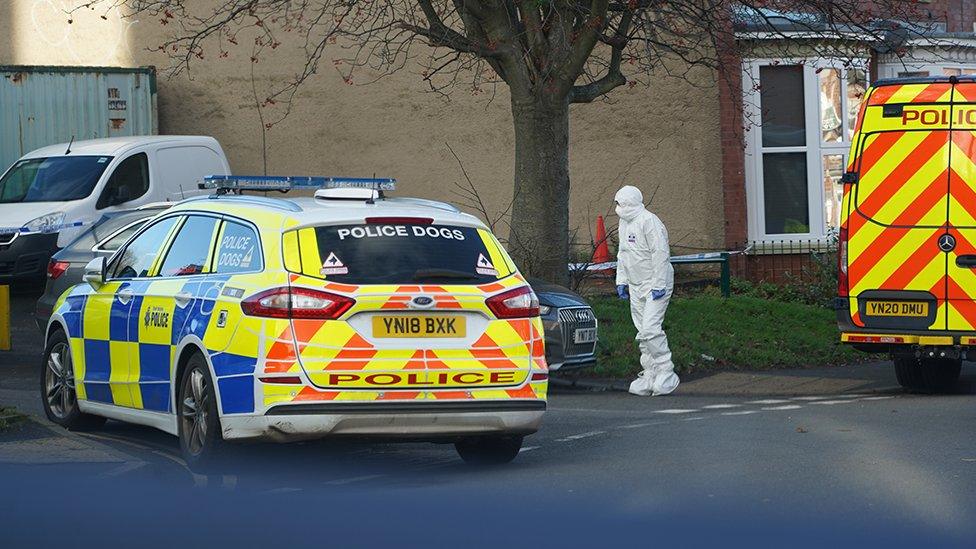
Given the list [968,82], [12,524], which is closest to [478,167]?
[968,82]

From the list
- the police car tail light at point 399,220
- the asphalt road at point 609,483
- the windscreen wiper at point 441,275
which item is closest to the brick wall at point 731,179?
the asphalt road at point 609,483

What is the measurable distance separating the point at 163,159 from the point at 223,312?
12.1 meters

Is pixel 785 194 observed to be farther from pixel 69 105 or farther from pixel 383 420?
pixel 383 420

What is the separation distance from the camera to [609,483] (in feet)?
27.4

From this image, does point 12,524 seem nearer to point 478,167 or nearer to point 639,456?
point 639,456

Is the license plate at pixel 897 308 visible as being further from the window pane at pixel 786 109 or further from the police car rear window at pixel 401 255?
the window pane at pixel 786 109

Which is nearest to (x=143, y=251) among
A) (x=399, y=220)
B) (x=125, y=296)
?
(x=125, y=296)

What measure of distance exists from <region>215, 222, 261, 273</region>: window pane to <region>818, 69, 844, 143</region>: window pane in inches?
573

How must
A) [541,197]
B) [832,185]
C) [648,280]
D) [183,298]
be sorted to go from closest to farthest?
[183,298] < [648,280] < [541,197] < [832,185]

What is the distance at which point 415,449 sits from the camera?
10102mm

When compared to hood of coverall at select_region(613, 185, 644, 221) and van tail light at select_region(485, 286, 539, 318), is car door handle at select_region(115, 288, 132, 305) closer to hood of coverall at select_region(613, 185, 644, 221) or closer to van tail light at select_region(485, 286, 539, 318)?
van tail light at select_region(485, 286, 539, 318)

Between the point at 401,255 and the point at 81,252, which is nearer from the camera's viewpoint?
the point at 401,255

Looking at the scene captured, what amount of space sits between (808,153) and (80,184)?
383 inches

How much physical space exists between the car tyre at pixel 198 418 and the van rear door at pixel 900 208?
650cm
